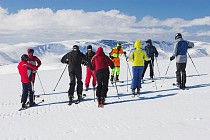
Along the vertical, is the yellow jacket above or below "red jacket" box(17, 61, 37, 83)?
above

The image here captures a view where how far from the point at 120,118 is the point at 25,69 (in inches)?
177

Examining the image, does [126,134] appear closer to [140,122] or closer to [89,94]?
[140,122]

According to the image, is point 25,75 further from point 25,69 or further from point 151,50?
point 151,50

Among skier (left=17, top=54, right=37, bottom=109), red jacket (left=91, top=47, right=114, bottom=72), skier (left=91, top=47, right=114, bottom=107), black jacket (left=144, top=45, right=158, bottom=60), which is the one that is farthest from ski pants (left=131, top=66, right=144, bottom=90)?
black jacket (left=144, top=45, right=158, bottom=60)

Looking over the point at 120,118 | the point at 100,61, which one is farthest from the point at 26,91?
the point at 120,118

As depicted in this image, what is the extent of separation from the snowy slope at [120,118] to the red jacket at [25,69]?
1.15 metres

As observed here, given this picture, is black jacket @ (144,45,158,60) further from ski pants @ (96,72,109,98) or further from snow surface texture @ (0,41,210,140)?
ski pants @ (96,72,109,98)

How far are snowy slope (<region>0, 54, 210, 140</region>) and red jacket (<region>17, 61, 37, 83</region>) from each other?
1148 millimetres

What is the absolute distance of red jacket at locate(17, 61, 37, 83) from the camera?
10578 millimetres

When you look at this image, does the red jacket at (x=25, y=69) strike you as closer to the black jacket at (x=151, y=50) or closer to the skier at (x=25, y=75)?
the skier at (x=25, y=75)

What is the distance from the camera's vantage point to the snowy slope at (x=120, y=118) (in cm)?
634

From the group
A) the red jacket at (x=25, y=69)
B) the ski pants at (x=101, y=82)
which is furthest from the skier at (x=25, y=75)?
the ski pants at (x=101, y=82)

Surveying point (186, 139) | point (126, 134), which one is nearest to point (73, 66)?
point (126, 134)

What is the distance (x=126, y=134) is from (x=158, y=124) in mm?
1043
